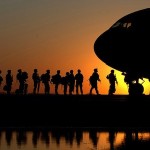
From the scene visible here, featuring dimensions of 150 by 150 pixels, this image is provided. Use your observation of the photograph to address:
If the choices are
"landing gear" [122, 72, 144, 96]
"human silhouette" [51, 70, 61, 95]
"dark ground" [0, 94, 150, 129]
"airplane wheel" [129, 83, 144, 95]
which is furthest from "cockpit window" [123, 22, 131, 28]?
"human silhouette" [51, 70, 61, 95]

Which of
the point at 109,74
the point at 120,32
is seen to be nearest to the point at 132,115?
the point at 120,32

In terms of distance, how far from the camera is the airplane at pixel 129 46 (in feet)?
73.3

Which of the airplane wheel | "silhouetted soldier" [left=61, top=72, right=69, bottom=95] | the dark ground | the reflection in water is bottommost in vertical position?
the reflection in water

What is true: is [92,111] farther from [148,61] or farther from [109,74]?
[109,74]

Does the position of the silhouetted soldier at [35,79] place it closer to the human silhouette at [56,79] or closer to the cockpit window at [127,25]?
the human silhouette at [56,79]

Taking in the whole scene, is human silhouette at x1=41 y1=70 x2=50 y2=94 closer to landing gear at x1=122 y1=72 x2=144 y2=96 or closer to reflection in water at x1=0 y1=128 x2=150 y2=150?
landing gear at x1=122 y1=72 x2=144 y2=96

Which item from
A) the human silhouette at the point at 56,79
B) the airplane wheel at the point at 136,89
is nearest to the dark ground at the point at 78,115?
the airplane wheel at the point at 136,89

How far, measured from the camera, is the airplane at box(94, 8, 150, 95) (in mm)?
22344

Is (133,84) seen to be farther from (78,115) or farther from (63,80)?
(63,80)

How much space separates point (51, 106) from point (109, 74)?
14.7m

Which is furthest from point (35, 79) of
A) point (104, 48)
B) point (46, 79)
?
point (104, 48)

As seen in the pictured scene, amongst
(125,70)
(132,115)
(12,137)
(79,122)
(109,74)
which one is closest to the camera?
(12,137)

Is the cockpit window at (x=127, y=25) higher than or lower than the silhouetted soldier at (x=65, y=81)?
higher

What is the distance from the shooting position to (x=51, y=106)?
80.2ft
